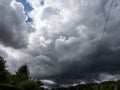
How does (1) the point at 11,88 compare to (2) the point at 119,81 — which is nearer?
(1) the point at 11,88

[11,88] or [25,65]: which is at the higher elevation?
[25,65]

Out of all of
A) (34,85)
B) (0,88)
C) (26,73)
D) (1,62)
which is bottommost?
(0,88)

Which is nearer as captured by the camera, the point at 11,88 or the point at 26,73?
the point at 11,88

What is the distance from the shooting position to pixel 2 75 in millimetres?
82375

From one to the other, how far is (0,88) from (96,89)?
70889 millimetres

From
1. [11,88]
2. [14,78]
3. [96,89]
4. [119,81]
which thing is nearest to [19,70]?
[14,78]

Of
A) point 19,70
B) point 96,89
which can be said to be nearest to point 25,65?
point 19,70

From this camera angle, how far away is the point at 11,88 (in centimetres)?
6369

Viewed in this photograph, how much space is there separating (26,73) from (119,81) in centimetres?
4440

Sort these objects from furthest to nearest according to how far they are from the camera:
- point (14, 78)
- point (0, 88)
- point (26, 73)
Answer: point (26, 73) < point (14, 78) < point (0, 88)

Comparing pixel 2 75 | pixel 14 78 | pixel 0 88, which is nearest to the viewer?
pixel 0 88

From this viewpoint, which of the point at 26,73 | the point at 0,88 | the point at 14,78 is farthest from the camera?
the point at 26,73

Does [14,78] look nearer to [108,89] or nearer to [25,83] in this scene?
[25,83]

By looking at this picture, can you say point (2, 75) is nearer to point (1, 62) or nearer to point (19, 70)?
point (1, 62)
